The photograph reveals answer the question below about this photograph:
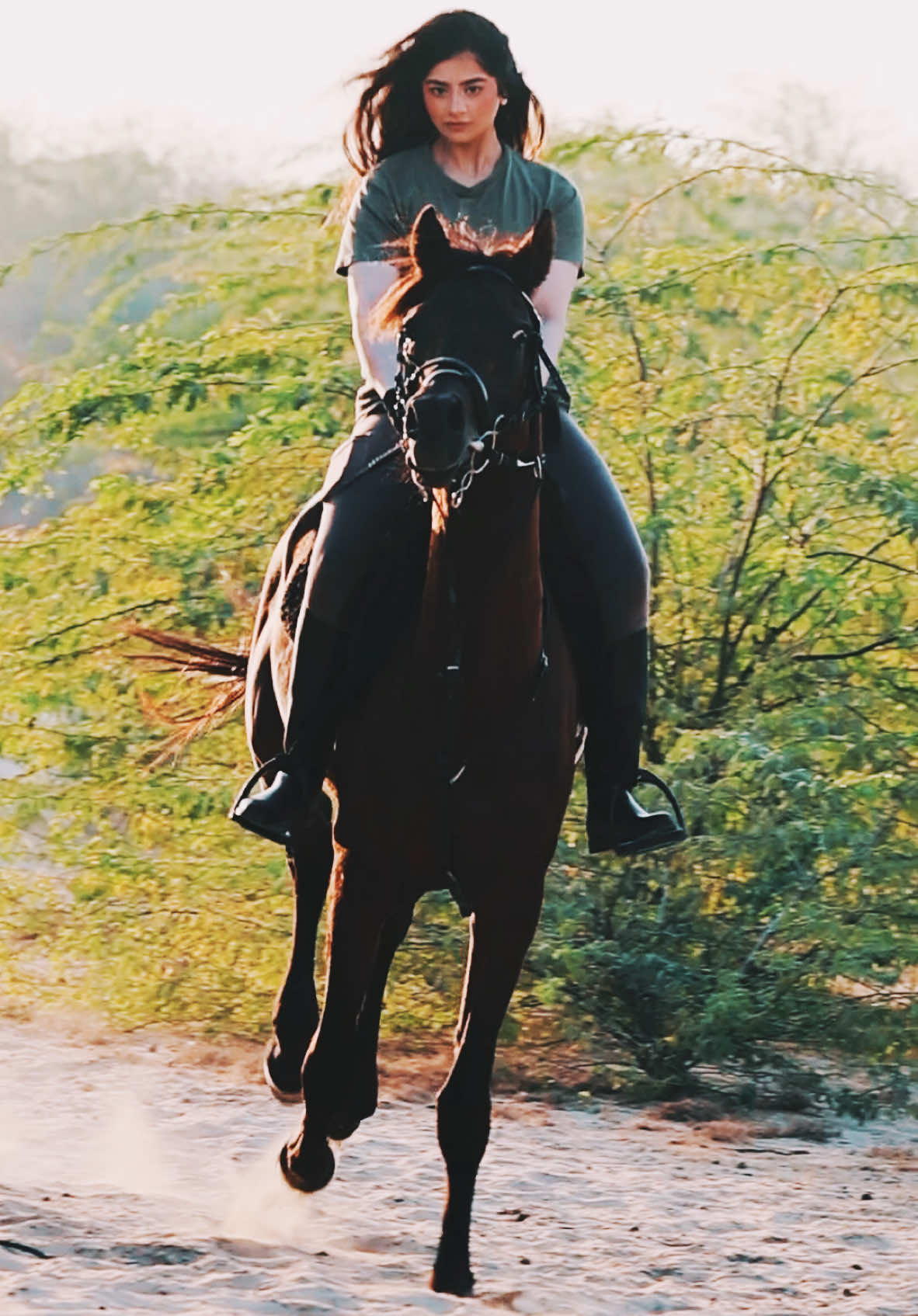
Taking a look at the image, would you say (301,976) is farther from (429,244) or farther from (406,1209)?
(429,244)

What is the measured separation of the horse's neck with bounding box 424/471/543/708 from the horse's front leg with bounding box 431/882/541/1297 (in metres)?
0.68

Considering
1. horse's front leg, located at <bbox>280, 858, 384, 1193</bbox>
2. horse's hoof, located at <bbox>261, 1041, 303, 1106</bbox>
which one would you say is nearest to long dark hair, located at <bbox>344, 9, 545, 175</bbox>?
horse's front leg, located at <bbox>280, 858, 384, 1193</bbox>

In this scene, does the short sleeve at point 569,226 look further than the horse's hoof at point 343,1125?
No

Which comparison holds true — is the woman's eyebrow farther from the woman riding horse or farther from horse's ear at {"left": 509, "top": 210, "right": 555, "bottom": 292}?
horse's ear at {"left": 509, "top": 210, "right": 555, "bottom": 292}

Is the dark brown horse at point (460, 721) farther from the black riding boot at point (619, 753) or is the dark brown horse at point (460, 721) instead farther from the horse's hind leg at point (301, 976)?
the horse's hind leg at point (301, 976)

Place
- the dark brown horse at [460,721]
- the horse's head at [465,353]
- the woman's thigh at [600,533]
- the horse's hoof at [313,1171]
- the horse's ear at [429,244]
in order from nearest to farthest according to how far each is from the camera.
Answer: the horse's head at [465,353]
the dark brown horse at [460,721]
the horse's ear at [429,244]
the woman's thigh at [600,533]
the horse's hoof at [313,1171]

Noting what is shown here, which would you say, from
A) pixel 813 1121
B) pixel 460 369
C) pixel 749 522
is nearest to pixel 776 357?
pixel 749 522

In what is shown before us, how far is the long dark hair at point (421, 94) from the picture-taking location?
5.33m

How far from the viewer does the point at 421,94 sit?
5.40m

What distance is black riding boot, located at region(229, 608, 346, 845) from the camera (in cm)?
495

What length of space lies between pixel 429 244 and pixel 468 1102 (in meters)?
2.23

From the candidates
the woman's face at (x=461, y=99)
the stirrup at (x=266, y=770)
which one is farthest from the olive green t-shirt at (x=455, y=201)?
the stirrup at (x=266, y=770)

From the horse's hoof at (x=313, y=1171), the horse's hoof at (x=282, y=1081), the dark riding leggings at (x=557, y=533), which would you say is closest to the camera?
the dark riding leggings at (x=557, y=533)

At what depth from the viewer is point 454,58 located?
17.3 feet
